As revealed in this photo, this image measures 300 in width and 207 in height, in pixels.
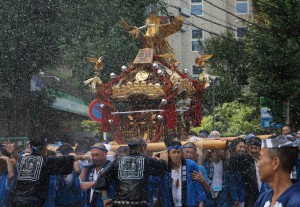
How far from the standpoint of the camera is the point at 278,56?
20484 millimetres

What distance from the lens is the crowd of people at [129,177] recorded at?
7137 millimetres

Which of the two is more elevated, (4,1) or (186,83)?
(4,1)

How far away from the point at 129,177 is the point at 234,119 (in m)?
26.9

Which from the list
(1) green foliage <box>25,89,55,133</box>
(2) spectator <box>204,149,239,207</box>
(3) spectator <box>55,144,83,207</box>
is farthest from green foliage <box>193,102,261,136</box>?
(3) spectator <box>55,144,83,207</box>

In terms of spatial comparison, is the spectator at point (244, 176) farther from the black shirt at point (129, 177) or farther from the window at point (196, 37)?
the window at point (196, 37)

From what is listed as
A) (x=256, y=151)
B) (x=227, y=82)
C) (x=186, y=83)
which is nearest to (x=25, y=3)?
(x=186, y=83)

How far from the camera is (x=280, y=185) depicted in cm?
408

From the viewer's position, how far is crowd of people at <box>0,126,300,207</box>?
23.4 ft

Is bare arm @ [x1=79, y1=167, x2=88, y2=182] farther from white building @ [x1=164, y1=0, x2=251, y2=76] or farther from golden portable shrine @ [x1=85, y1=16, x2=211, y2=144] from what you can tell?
white building @ [x1=164, y1=0, x2=251, y2=76]

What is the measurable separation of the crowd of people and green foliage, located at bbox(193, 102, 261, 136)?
19749 mm

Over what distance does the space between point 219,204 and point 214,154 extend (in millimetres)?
707

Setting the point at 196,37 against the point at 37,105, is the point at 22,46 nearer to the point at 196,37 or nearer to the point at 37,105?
the point at 37,105

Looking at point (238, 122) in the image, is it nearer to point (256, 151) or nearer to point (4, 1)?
point (4, 1)

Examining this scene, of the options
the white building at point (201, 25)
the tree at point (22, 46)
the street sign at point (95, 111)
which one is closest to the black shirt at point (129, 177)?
the street sign at point (95, 111)
